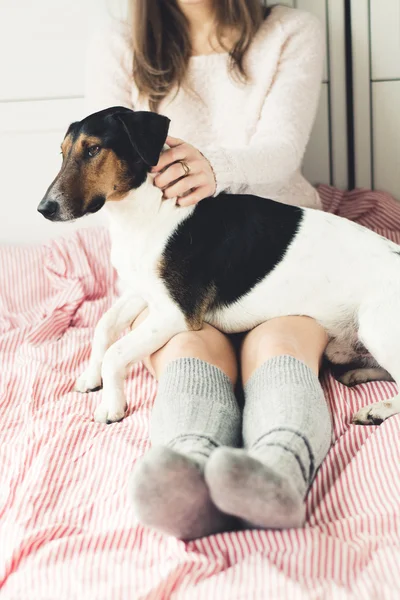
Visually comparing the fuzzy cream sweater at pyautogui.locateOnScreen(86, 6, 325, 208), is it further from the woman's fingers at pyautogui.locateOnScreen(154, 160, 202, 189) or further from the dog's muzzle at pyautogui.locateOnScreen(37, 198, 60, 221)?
the dog's muzzle at pyautogui.locateOnScreen(37, 198, 60, 221)

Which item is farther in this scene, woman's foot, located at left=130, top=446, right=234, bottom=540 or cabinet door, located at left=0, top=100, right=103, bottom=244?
cabinet door, located at left=0, top=100, right=103, bottom=244

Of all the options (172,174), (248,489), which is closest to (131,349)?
(172,174)

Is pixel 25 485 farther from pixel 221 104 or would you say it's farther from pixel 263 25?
pixel 263 25

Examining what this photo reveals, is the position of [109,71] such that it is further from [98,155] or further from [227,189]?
[98,155]

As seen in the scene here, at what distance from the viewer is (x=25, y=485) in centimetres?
116

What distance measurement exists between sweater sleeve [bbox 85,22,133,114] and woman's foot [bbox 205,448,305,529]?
1.32 metres

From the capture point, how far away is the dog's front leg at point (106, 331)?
Result: 1550 mm

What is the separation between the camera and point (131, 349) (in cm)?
143

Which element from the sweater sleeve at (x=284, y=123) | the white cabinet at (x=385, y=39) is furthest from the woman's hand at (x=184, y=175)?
the white cabinet at (x=385, y=39)

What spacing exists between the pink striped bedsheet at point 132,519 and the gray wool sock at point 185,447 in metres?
0.05

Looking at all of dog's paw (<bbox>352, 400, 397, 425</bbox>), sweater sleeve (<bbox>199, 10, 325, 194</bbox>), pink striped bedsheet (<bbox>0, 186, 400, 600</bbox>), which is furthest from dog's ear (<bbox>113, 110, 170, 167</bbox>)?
dog's paw (<bbox>352, 400, 397, 425</bbox>)

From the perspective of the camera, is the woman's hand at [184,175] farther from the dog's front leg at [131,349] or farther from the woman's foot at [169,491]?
the woman's foot at [169,491]

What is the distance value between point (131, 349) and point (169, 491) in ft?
1.88

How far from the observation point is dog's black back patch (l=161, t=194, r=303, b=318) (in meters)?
1.48
